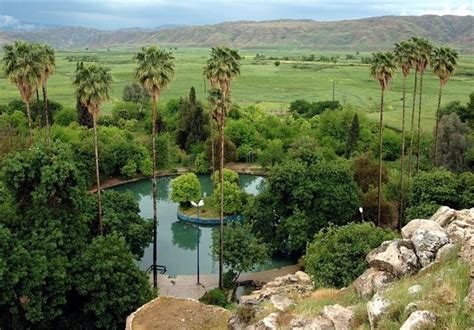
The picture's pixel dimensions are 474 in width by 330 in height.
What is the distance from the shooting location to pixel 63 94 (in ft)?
479

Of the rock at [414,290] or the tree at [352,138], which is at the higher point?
the rock at [414,290]

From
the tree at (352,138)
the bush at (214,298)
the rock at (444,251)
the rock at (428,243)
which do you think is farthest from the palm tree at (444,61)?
the rock at (444,251)

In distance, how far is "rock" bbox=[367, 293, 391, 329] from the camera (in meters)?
15.3

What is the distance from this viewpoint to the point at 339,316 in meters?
16.9

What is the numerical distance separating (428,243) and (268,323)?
22.4 ft

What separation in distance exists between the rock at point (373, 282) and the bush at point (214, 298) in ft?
49.0

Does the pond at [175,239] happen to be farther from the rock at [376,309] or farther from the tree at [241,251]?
the rock at [376,309]

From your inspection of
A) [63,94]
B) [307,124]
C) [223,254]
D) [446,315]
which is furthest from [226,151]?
[63,94]

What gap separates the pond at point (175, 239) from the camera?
42750 mm

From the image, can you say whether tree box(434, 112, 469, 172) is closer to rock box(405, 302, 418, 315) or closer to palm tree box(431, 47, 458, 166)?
palm tree box(431, 47, 458, 166)

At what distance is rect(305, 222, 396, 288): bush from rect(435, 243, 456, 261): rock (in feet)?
34.0

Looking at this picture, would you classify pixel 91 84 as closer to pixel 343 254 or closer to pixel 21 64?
pixel 21 64

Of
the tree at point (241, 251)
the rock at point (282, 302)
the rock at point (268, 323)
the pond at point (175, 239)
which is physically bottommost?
the pond at point (175, 239)

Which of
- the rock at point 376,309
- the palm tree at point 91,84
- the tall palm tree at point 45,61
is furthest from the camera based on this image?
the tall palm tree at point 45,61
